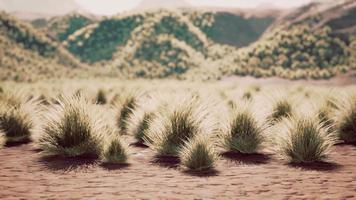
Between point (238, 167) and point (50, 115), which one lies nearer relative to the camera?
point (238, 167)

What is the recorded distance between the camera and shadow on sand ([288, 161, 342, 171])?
637 centimetres

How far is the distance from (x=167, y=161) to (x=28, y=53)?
64.7 m

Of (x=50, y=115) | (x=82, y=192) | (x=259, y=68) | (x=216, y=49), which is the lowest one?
(x=82, y=192)

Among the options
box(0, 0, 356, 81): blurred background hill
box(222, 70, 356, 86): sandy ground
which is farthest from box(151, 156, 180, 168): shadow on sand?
box(0, 0, 356, 81): blurred background hill

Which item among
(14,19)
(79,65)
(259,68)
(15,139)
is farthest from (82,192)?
(14,19)

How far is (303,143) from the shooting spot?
6738 millimetres

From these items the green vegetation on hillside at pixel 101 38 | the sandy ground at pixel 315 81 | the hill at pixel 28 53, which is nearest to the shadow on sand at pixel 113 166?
the sandy ground at pixel 315 81

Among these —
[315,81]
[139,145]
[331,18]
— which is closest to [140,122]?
[139,145]

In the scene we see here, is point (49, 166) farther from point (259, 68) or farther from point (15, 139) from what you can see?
point (259, 68)

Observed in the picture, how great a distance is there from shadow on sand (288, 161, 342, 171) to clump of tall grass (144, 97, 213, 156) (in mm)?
1585

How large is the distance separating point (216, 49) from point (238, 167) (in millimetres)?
75378

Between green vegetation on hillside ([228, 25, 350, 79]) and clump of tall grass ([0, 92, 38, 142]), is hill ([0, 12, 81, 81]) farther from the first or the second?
clump of tall grass ([0, 92, 38, 142])

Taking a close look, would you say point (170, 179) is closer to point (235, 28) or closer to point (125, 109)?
point (125, 109)

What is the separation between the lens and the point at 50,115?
7410 millimetres
